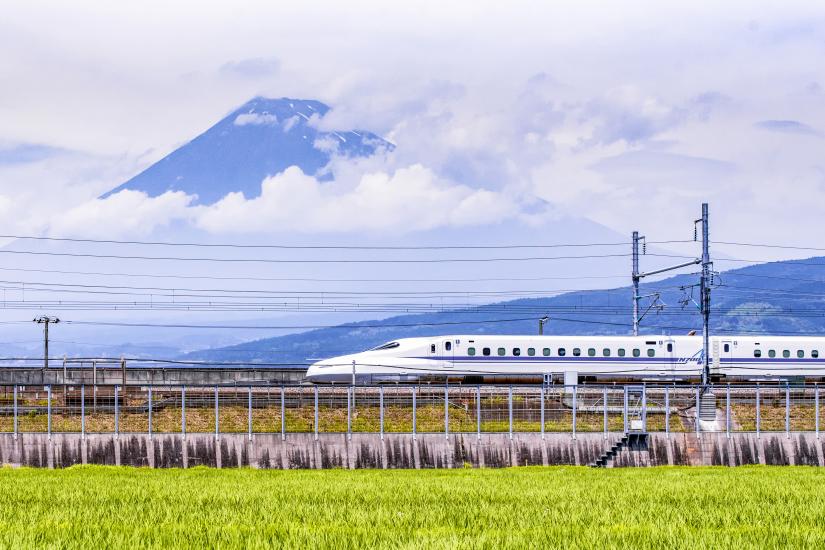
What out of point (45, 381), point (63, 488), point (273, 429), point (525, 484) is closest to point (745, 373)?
point (273, 429)

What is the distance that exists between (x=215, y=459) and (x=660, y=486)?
2558 cm

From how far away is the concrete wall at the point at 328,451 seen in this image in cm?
4784

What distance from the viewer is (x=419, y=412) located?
187ft

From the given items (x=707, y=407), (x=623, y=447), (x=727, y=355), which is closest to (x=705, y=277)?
(x=707, y=407)

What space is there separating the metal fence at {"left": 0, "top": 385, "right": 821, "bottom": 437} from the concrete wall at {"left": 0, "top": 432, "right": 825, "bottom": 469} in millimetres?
626

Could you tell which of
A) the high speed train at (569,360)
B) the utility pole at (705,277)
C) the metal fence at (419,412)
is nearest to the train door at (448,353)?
the high speed train at (569,360)

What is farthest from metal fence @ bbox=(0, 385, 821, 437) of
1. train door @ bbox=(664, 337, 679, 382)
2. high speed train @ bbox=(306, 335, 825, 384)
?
train door @ bbox=(664, 337, 679, 382)

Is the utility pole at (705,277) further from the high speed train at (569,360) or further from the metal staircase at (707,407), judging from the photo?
the high speed train at (569,360)

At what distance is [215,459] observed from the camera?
4784cm

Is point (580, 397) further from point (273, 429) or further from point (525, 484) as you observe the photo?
point (525, 484)

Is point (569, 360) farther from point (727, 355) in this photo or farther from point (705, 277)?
point (705, 277)

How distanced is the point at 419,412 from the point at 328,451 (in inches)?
381

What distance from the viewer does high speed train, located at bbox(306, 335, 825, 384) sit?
7056 centimetres

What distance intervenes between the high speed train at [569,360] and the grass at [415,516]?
43083 mm
